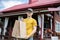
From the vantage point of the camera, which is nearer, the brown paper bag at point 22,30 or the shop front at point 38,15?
the brown paper bag at point 22,30

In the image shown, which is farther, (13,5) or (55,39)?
(13,5)

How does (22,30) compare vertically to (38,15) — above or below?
below

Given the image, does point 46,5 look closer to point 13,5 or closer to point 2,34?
point 13,5

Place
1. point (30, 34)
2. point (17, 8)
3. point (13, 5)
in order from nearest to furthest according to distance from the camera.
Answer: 1. point (30, 34)
2. point (17, 8)
3. point (13, 5)

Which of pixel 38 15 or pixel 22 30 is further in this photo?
pixel 38 15

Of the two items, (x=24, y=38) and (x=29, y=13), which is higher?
(x=29, y=13)

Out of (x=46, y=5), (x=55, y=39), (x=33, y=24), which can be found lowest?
(x=55, y=39)

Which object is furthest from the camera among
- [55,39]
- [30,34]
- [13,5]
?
[13,5]

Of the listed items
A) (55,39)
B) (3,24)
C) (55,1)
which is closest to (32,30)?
(55,39)

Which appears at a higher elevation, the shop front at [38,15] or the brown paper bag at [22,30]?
the shop front at [38,15]

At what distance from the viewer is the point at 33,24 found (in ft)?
15.7

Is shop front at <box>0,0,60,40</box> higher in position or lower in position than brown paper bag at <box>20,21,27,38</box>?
higher

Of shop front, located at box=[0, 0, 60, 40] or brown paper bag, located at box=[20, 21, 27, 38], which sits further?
shop front, located at box=[0, 0, 60, 40]

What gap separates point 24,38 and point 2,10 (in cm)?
659
